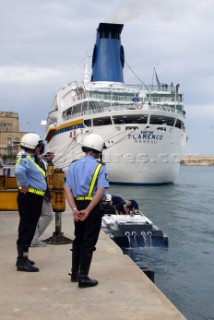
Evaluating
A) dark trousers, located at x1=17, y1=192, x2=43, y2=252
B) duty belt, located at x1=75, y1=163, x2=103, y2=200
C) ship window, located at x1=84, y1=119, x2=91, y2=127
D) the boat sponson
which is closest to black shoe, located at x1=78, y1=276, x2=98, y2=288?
duty belt, located at x1=75, y1=163, x2=103, y2=200

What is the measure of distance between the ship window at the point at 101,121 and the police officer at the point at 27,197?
33.0m

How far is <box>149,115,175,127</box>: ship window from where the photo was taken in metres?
38.7

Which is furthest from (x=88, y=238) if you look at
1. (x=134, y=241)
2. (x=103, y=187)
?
(x=134, y=241)

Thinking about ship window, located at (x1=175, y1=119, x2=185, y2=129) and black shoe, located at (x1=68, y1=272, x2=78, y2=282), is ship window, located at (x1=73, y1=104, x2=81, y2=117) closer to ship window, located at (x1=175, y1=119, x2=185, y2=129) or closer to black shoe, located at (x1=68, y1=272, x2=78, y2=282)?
ship window, located at (x1=175, y1=119, x2=185, y2=129)

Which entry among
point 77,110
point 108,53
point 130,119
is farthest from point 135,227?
point 108,53

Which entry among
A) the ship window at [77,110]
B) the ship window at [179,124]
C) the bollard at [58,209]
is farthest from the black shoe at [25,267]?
the ship window at [179,124]

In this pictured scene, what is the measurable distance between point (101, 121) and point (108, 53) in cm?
1162

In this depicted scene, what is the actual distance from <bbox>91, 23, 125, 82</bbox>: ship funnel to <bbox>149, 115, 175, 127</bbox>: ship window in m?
9.77

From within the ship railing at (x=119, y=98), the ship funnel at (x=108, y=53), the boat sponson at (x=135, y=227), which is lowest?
the boat sponson at (x=135, y=227)

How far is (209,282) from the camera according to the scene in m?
9.73

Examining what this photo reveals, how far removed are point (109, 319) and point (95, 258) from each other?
259 cm

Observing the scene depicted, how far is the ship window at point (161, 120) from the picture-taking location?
38719 mm

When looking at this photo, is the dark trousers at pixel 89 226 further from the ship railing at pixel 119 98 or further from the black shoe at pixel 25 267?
the ship railing at pixel 119 98

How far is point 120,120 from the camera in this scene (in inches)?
1528
